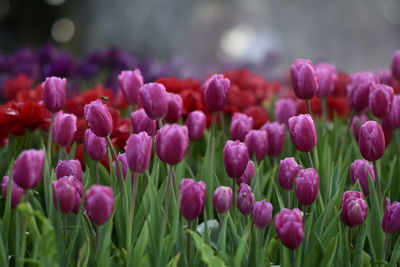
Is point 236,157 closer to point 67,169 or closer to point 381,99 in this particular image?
point 67,169

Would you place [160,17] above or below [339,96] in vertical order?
above

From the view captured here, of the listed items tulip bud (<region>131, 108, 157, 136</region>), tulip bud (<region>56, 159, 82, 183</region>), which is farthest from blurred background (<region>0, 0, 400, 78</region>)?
tulip bud (<region>56, 159, 82, 183</region>)

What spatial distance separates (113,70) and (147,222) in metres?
2.61

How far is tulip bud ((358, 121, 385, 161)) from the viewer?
1.25 meters

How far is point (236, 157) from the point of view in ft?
4.00

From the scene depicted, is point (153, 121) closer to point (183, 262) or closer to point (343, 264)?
point (183, 262)

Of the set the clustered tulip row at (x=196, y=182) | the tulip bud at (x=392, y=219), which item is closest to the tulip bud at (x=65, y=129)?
the clustered tulip row at (x=196, y=182)

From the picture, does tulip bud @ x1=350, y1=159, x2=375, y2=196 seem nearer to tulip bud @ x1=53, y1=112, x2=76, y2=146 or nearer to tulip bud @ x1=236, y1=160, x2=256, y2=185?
tulip bud @ x1=236, y1=160, x2=256, y2=185

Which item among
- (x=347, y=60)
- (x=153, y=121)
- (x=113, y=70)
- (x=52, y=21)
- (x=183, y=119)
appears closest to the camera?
(x=153, y=121)

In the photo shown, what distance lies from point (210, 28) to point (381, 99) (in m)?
11.0

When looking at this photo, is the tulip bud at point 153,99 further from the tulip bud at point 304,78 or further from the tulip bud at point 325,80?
the tulip bud at point 325,80

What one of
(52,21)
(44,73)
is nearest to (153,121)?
(44,73)

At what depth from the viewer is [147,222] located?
1.11 m

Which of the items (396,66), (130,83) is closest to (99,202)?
(130,83)
